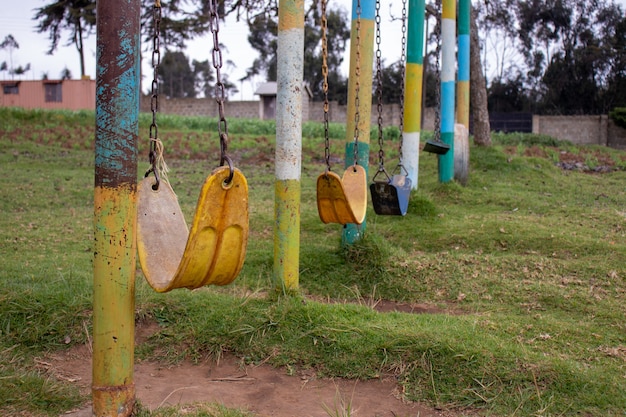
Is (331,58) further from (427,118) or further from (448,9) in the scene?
(448,9)

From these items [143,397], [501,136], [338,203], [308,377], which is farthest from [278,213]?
[501,136]

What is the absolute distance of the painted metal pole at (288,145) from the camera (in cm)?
441

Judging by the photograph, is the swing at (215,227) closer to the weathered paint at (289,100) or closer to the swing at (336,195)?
the weathered paint at (289,100)

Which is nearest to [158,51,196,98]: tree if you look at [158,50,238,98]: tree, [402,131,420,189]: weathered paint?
[158,50,238,98]: tree

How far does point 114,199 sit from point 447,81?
7455 millimetres

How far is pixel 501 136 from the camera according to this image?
24.3 meters

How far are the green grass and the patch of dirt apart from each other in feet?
0.26

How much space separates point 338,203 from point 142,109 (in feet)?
117

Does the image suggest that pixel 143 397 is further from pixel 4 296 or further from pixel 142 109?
pixel 142 109

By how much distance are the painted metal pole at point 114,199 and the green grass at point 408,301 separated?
27 cm

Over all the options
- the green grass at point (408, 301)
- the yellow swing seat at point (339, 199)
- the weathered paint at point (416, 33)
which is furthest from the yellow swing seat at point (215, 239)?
the weathered paint at point (416, 33)

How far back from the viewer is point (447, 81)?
9.48 metres

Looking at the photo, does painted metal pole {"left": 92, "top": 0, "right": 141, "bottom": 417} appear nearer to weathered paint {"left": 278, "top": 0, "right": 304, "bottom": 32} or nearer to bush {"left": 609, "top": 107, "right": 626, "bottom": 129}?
weathered paint {"left": 278, "top": 0, "right": 304, "bottom": 32}

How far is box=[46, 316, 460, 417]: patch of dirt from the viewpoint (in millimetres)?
3322
